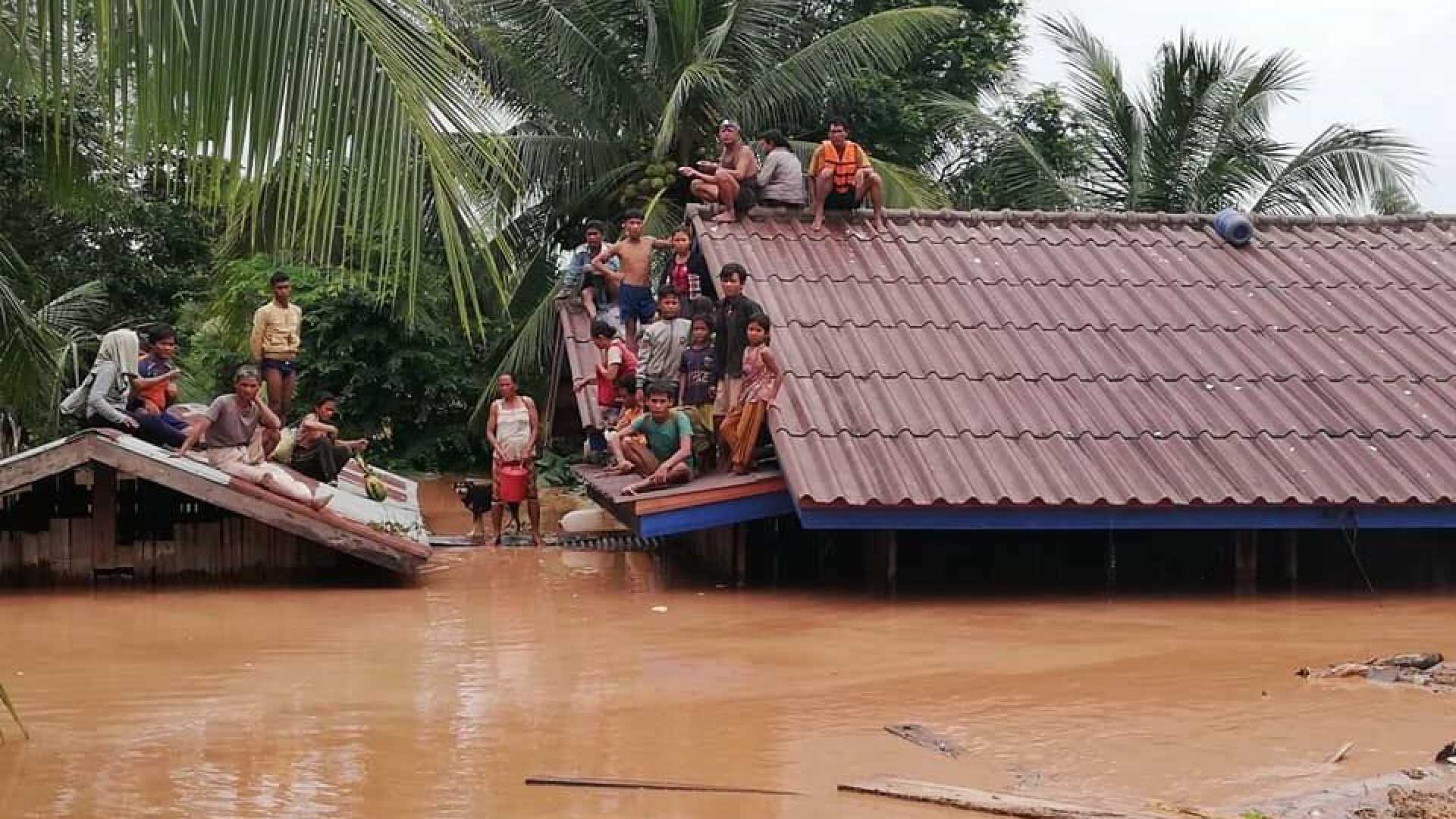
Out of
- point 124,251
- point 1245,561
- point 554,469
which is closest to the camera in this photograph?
point 1245,561

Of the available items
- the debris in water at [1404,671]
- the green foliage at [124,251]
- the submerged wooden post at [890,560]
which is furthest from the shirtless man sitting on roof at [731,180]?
the green foliage at [124,251]

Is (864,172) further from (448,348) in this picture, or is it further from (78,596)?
(448,348)

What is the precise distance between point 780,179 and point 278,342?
4.32 m

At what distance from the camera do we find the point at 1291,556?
40.8 feet

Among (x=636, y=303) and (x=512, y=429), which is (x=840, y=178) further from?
(x=512, y=429)

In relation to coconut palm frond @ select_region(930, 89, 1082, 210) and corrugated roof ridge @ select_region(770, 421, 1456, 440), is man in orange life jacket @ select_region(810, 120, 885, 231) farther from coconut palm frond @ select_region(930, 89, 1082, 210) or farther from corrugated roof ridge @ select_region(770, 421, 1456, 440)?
coconut palm frond @ select_region(930, 89, 1082, 210)

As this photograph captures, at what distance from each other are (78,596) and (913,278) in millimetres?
6702

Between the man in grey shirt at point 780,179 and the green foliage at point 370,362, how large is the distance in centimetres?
732

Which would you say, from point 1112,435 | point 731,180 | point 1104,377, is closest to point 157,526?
point 731,180

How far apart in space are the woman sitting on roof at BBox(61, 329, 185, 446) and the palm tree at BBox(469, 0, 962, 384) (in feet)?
25.9

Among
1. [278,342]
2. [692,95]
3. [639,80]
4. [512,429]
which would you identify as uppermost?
[639,80]

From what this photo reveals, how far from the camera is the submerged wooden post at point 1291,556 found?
40.8 ft

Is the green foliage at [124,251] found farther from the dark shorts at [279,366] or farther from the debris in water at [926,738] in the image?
the debris in water at [926,738]

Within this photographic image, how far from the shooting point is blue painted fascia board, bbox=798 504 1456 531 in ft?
37.0
